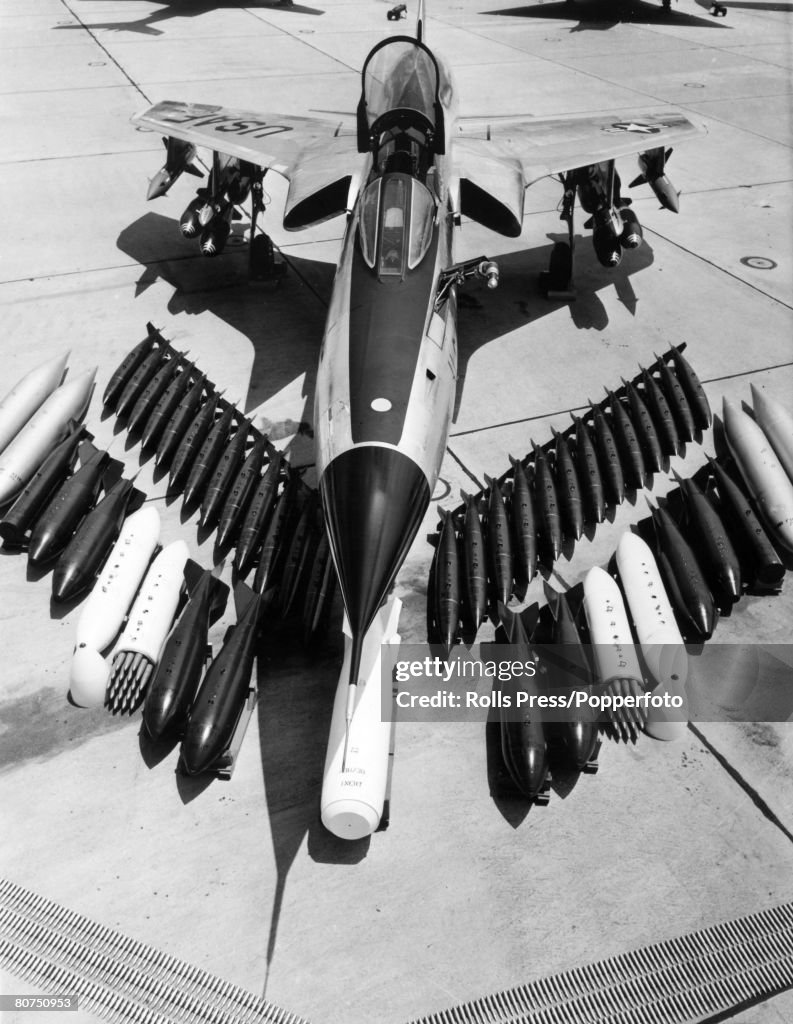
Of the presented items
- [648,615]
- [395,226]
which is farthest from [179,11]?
[648,615]

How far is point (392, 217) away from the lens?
11500 mm

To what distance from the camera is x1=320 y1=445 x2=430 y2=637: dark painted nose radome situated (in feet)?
26.2

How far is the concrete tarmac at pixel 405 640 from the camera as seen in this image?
778 centimetres

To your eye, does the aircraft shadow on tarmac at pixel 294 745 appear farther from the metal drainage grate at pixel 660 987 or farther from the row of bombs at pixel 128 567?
the metal drainage grate at pixel 660 987

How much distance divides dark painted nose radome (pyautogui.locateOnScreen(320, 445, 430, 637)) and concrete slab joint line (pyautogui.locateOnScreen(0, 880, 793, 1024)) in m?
3.53

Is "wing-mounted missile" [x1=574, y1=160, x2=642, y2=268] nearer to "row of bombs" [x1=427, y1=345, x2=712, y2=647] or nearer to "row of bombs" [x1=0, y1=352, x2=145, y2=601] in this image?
"row of bombs" [x1=427, y1=345, x2=712, y2=647]

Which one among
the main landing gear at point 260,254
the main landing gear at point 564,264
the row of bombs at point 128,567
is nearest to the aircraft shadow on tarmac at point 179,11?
the main landing gear at point 260,254

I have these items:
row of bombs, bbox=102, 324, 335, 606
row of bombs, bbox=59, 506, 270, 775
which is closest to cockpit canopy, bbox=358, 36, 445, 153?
row of bombs, bbox=102, 324, 335, 606

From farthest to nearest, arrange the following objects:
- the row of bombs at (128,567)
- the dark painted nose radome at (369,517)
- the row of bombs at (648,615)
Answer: the row of bombs at (128,567), the row of bombs at (648,615), the dark painted nose radome at (369,517)

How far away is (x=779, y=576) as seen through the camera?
1134 centimetres

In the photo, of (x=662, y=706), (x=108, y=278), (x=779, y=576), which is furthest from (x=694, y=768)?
(x=108, y=278)

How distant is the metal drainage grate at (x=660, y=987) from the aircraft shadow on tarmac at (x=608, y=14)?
47.6 metres

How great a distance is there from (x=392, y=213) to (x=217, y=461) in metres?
4.70

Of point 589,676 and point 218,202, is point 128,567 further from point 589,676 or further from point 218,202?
point 218,202
